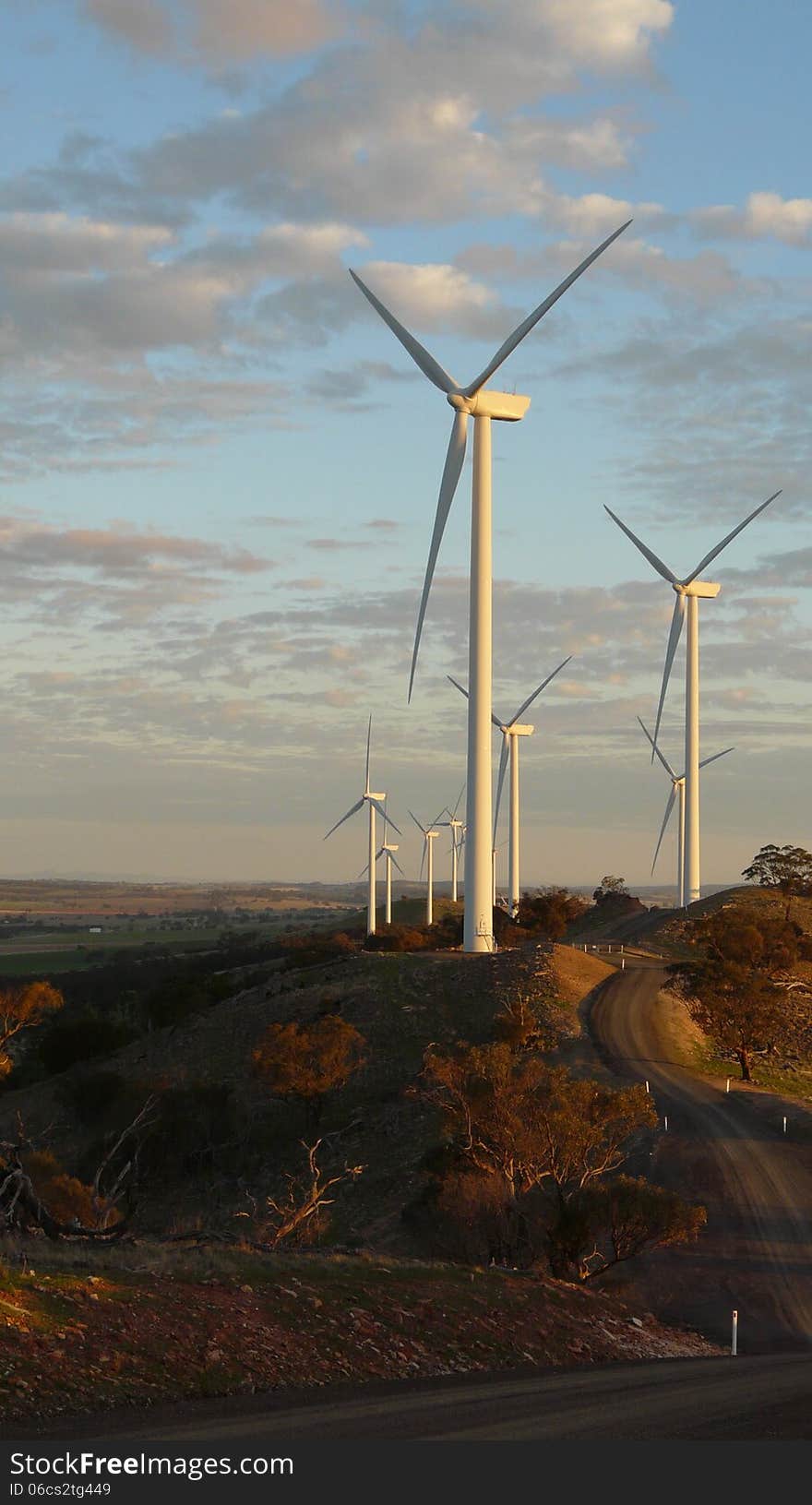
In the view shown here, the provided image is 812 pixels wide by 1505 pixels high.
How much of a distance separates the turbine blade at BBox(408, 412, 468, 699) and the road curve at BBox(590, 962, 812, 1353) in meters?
23.9

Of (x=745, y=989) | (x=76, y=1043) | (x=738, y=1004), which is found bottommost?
(x=76, y=1043)

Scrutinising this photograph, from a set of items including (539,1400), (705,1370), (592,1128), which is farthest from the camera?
(592,1128)

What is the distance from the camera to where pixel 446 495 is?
69062 mm

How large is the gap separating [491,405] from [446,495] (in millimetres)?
8185

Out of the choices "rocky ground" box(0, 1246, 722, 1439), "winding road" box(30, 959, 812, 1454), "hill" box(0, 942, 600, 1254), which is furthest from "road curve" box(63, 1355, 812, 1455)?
A: "hill" box(0, 942, 600, 1254)

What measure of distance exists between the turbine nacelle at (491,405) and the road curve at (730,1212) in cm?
3347

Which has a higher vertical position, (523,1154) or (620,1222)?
(523,1154)

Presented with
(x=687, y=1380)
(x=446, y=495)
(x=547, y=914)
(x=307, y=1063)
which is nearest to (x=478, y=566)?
(x=446, y=495)

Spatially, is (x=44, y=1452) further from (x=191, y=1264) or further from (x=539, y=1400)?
(x=191, y=1264)

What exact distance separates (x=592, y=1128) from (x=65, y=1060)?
59.3 m

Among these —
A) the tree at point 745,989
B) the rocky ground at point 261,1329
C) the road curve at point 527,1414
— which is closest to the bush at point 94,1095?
the tree at point 745,989

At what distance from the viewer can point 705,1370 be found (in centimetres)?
2553

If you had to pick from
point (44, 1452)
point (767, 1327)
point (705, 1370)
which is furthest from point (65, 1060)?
point (44, 1452)

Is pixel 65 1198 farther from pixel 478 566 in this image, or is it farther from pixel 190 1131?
pixel 478 566
